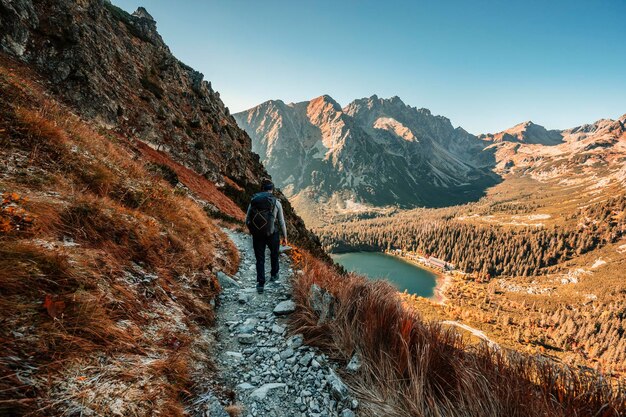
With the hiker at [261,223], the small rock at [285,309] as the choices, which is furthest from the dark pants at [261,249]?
the small rock at [285,309]

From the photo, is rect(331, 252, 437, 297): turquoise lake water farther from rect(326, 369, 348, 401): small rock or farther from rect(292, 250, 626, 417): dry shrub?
rect(326, 369, 348, 401): small rock

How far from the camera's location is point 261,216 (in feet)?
25.9

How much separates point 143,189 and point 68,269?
617 centimetres

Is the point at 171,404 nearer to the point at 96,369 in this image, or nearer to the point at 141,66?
the point at 96,369

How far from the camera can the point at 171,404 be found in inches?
111

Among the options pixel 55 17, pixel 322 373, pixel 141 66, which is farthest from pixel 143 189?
pixel 141 66

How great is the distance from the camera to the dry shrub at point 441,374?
9.25ft

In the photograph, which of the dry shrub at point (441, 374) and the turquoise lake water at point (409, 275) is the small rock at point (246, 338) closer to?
the dry shrub at point (441, 374)

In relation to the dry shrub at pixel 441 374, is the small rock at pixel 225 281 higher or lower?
lower

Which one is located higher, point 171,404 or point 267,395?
point 171,404

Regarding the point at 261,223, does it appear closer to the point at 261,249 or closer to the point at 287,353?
the point at 261,249

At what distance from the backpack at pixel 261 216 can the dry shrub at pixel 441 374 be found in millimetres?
3632

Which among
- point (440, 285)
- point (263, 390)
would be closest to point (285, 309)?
point (263, 390)

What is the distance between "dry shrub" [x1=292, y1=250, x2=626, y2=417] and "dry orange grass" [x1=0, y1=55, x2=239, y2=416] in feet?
7.43
